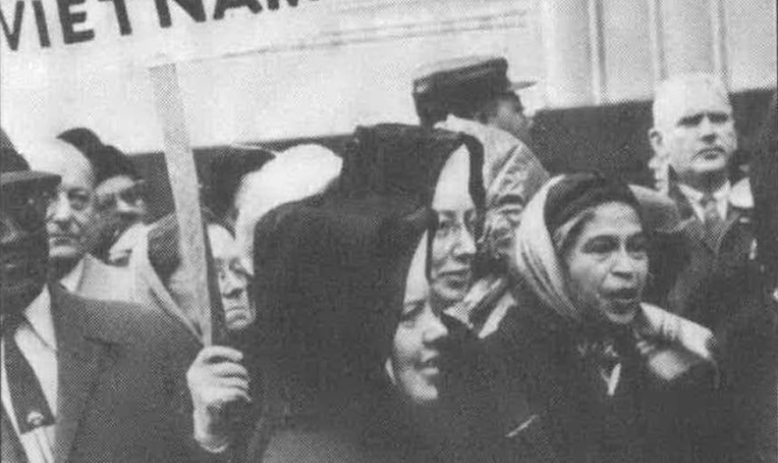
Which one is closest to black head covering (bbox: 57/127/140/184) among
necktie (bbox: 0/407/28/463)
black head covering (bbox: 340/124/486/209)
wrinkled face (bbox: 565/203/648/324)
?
black head covering (bbox: 340/124/486/209)

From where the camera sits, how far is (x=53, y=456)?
469 cm

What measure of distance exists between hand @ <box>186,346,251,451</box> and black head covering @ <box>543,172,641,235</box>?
1.19m

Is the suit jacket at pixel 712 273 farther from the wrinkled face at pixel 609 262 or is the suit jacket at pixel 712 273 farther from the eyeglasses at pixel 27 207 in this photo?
the eyeglasses at pixel 27 207

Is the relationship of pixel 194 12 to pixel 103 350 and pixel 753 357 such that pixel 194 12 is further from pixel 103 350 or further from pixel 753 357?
pixel 753 357

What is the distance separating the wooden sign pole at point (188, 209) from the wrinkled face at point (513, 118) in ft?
3.51

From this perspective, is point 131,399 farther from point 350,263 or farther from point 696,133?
point 696,133

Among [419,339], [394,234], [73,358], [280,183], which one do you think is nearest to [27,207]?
[73,358]

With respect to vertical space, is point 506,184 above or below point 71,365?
above

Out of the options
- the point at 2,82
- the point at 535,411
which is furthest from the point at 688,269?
the point at 2,82

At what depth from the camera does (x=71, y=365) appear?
4691mm

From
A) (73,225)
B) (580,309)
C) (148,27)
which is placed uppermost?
(148,27)

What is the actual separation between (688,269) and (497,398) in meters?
0.74

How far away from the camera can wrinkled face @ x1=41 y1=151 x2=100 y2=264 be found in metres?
4.77

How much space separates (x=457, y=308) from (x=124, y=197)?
4.17 feet
